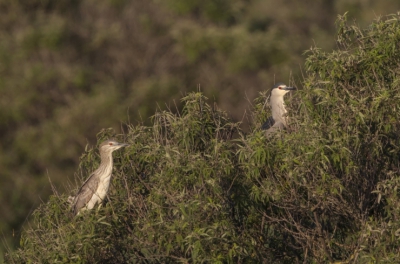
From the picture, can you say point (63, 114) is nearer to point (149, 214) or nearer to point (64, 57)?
point (64, 57)

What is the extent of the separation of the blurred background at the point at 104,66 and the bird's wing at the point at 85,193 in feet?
38.2

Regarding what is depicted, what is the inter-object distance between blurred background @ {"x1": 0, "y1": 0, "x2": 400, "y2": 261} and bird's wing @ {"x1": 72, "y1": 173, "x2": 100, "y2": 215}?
38.2ft

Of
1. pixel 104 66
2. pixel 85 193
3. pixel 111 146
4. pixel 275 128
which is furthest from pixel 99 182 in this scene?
pixel 104 66

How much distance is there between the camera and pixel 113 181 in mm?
8266

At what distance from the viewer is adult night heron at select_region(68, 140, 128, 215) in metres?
7.91

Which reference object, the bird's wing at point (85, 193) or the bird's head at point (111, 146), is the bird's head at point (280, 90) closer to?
the bird's head at point (111, 146)

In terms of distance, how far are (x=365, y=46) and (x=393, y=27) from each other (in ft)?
0.96

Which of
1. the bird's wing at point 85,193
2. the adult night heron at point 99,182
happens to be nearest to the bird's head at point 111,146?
the adult night heron at point 99,182

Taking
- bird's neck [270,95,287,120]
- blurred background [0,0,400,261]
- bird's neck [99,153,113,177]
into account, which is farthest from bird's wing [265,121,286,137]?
blurred background [0,0,400,261]

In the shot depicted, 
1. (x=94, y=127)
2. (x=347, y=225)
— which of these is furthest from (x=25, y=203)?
(x=347, y=225)

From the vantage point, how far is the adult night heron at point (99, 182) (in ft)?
26.0

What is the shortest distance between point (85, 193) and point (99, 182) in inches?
9.7

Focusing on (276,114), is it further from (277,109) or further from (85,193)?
(85,193)

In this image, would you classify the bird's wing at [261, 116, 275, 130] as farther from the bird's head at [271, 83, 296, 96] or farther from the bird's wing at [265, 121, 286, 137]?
the bird's head at [271, 83, 296, 96]
